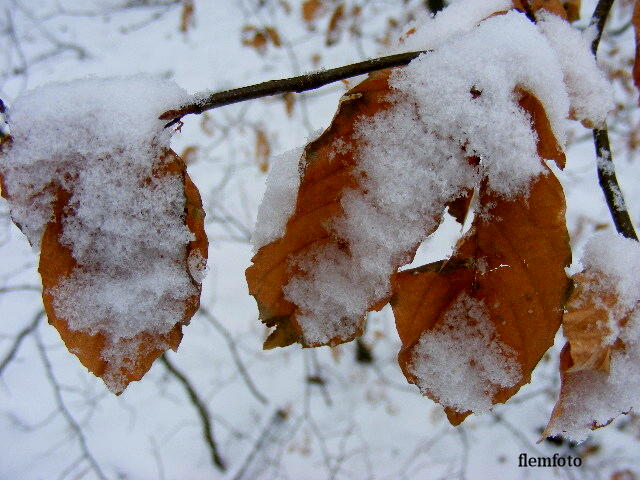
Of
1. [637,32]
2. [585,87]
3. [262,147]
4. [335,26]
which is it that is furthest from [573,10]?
[335,26]

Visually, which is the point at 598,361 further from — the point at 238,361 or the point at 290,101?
the point at 290,101

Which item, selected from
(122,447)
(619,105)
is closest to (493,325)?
(122,447)

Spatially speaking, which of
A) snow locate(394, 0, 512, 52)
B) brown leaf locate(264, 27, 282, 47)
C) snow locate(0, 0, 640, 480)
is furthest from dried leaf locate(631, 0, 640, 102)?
brown leaf locate(264, 27, 282, 47)

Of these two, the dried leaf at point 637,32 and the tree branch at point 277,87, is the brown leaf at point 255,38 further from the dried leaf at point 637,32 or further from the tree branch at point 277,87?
the tree branch at point 277,87

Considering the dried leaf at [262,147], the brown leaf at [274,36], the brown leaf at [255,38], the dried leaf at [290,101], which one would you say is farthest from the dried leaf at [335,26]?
the dried leaf at [262,147]

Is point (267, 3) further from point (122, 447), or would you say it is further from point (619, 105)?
point (122, 447)

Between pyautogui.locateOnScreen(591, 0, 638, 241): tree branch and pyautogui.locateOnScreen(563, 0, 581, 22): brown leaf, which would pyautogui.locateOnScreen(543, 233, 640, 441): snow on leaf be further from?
pyautogui.locateOnScreen(563, 0, 581, 22): brown leaf

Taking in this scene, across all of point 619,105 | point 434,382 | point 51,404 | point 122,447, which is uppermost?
point 434,382
